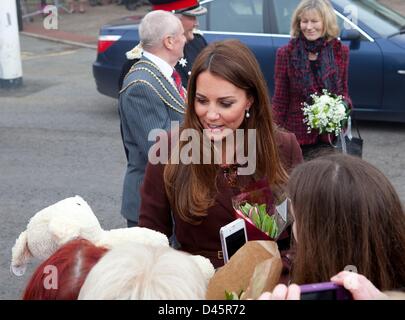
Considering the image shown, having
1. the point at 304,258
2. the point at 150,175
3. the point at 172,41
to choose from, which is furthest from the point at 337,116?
the point at 304,258

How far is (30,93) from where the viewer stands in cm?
1112

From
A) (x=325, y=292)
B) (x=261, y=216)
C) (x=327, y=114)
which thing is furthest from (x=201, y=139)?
(x=327, y=114)

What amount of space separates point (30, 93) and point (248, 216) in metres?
8.94

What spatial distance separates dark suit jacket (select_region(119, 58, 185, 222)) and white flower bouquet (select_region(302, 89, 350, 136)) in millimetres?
1442

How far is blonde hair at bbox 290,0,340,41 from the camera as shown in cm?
559

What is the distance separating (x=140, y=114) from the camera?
3832 mm

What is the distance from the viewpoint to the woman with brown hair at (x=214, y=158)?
2.94 metres

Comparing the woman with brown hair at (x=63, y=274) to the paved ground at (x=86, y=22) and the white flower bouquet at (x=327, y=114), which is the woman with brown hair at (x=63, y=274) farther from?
the paved ground at (x=86, y=22)

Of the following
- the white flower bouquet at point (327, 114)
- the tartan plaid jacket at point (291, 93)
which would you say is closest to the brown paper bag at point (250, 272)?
the white flower bouquet at point (327, 114)

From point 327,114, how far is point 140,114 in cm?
172

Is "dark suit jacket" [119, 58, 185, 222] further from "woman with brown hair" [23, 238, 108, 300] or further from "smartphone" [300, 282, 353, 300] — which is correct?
"smartphone" [300, 282, 353, 300]

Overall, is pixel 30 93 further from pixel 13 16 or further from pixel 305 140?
pixel 305 140

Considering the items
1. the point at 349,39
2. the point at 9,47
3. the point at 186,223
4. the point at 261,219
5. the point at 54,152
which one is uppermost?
the point at 261,219

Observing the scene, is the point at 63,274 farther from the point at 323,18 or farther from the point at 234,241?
the point at 323,18
